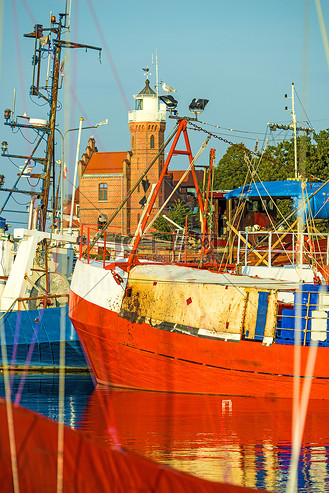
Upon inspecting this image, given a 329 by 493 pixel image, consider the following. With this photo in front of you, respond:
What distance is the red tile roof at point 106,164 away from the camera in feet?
243

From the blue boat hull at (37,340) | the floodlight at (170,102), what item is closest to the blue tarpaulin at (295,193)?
the floodlight at (170,102)

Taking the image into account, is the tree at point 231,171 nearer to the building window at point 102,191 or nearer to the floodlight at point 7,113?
the building window at point 102,191

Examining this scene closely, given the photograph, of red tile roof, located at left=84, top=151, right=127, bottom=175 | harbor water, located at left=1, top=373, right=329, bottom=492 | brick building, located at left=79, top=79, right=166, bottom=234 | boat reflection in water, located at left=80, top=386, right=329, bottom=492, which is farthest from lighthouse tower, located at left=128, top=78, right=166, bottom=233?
boat reflection in water, located at left=80, top=386, right=329, bottom=492

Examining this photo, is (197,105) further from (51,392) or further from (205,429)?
(205,429)

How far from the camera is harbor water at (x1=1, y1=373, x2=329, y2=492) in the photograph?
424 inches

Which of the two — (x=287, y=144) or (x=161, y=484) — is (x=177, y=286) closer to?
(x=161, y=484)

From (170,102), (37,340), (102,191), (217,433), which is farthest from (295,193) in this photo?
(102,191)

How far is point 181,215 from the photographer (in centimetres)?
5669

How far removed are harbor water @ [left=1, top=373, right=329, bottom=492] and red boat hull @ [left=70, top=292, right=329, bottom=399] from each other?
0.98 ft

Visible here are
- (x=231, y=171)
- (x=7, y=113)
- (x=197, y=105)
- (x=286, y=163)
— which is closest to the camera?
(x=197, y=105)

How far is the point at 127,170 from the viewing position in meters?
73.2

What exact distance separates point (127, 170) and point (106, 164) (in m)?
3.70

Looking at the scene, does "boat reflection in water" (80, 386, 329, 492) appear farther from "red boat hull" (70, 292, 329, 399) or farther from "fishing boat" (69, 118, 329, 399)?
"fishing boat" (69, 118, 329, 399)

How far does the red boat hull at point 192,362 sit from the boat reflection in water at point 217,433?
1.01ft
